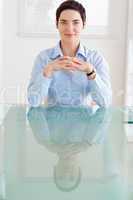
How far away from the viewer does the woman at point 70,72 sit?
1643 mm

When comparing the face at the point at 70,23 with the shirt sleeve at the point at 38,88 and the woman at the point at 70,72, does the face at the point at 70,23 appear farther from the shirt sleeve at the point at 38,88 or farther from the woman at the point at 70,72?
the shirt sleeve at the point at 38,88

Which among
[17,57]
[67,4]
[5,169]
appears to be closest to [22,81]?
[17,57]

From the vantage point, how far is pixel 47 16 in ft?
9.57

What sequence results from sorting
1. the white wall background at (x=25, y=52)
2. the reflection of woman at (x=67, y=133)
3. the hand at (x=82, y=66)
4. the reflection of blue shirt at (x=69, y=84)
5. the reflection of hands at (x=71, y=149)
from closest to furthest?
the reflection of woman at (x=67, y=133), the reflection of hands at (x=71, y=149), the hand at (x=82, y=66), the reflection of blue shirt at (x=69, y=84), the white wall background at (x=25, y=52)

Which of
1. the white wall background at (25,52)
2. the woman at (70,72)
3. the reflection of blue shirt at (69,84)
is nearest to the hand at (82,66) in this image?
the woman at (70,72)

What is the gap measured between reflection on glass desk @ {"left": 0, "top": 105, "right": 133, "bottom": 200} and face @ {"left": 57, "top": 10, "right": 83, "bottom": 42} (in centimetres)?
36

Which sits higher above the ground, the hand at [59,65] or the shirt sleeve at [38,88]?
the hand at [59,65]

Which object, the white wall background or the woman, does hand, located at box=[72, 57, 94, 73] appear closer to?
the woman

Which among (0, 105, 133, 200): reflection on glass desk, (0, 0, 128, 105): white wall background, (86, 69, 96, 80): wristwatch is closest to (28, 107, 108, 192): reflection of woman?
(0, 105, 133, 200): reflection on glass desk

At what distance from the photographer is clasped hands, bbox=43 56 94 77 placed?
160 cm

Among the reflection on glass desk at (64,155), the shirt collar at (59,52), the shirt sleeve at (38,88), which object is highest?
the shirt collar at (59,52)

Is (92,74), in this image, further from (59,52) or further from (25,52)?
(25,52)

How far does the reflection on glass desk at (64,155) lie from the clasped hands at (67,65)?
0.59 feet

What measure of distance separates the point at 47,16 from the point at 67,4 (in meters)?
1.25
